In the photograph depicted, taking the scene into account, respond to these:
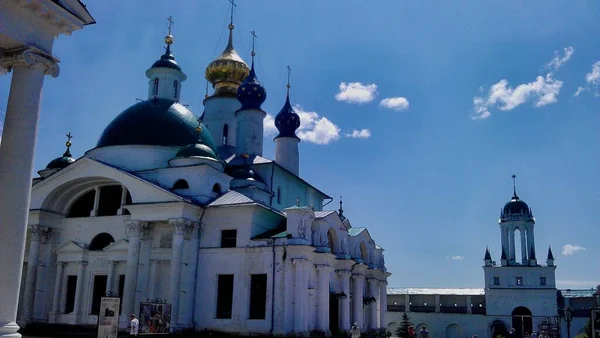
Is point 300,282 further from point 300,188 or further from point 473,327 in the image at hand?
point 473,327

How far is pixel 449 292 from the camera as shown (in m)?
59.2

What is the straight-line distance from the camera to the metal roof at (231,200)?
25.8 meters


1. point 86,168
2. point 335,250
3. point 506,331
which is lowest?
point 506,331

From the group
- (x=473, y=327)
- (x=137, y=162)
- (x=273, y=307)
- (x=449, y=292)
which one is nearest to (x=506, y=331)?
(x=473, y=327)

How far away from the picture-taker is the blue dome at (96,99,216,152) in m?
28.8

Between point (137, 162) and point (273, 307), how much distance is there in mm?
9899

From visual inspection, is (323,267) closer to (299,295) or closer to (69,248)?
(299,295)

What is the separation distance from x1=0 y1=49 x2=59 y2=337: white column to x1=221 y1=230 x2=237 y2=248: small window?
53.8 feet

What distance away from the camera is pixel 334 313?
94.0 feet

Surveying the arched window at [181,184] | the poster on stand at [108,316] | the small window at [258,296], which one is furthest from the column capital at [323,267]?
the poster on stand at [108,316]

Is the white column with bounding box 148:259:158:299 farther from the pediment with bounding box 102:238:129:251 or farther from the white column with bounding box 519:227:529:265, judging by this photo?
the white column with bounding box 519:227:529:265

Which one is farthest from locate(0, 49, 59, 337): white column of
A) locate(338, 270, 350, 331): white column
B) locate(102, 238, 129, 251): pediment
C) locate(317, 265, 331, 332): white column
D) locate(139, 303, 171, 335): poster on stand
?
locate(338, 270, 350, 331): white column

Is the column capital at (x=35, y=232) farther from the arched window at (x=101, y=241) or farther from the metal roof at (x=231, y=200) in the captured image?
the metal roof at (x=231, y=200)

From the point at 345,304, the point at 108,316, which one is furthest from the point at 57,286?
the point at 345,304
